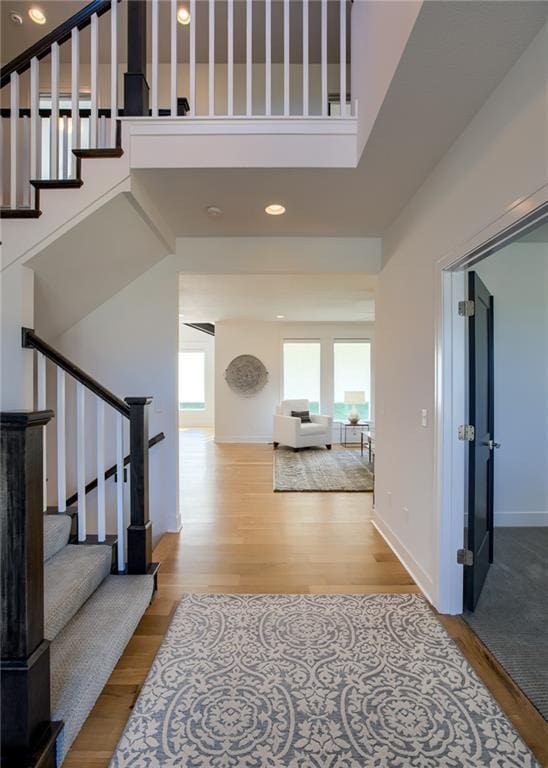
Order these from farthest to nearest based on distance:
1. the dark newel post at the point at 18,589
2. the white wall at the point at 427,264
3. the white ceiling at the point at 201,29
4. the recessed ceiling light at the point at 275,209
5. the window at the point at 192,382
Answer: the window at the point at 192,382
the white ceiling at the point at 201,29
the recessed ceiling light at the point at 275,209
the white wall at the point at 427,264
the dark newel post at the point at 18,589

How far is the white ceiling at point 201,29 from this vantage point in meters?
3.26

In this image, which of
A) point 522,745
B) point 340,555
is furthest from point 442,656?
point 340,555

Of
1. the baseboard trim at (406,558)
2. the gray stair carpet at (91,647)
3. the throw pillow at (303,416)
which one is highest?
the throw pillow at (303,416)

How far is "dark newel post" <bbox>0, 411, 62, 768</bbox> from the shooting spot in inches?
47.7

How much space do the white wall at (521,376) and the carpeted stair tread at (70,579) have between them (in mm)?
3378

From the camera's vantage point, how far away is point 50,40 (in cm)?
230

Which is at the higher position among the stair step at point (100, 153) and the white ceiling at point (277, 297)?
the stair step at point (100, 153)

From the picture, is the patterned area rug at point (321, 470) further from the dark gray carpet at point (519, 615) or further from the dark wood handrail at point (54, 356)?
the dark wood handrail at point (54, 356)

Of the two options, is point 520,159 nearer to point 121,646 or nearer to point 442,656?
point 442,656

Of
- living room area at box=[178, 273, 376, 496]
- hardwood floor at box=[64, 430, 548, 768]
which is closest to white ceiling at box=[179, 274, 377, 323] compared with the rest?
living room area at box=[178, 273, 376, 496]

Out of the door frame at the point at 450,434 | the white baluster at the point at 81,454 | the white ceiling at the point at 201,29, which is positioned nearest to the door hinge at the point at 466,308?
the door frame at the point at 450,434

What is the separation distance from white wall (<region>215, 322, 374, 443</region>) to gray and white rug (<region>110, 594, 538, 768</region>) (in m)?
6.47

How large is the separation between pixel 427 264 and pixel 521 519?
2.67 m

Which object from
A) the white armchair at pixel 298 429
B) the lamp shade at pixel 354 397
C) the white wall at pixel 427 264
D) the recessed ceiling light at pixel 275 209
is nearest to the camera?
the white wall at pixel 427 264
